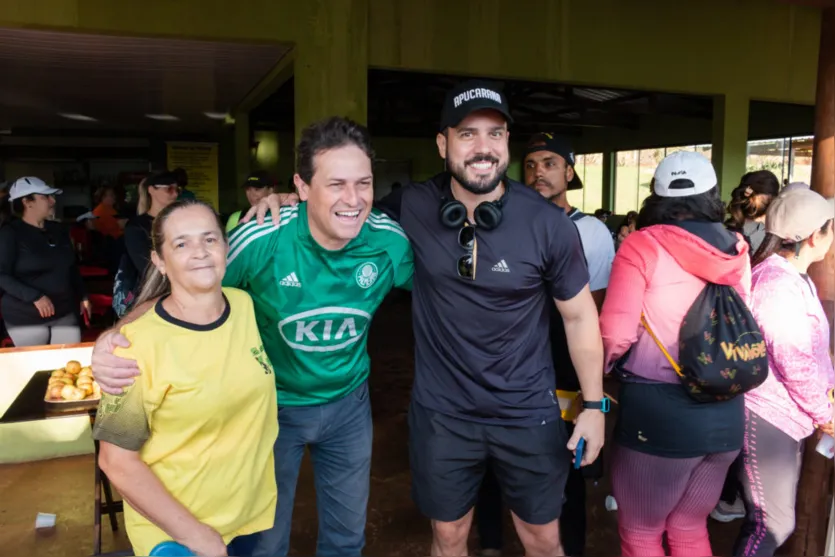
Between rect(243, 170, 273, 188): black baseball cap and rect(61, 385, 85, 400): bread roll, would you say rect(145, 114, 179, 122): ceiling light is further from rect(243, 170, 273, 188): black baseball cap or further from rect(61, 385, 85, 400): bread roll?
rect(61, 385, 85, 400): bread roll

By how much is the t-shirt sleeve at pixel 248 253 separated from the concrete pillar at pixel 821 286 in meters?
2.31

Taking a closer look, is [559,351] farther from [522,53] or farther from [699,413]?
[522,53]

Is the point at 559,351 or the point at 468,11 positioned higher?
the point at 468,11

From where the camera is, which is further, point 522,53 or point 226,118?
point 226,118

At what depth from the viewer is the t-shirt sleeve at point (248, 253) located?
1.97 metres

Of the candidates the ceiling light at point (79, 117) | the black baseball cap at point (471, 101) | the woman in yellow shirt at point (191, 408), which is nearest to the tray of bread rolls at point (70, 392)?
the woman in yellow shirt at point (191, 408)

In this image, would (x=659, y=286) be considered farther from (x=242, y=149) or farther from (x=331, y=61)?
(x=242, y=149)

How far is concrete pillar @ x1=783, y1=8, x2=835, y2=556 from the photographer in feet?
9.27

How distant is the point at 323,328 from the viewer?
6.66ft

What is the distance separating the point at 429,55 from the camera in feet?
18.7

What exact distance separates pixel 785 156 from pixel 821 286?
10.7m

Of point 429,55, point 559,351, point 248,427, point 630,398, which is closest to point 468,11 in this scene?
point 429,55

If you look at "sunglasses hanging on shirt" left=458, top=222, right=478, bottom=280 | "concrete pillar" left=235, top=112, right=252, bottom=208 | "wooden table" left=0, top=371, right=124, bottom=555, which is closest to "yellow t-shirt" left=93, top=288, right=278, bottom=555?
"sunglasses hanging on shirt" left=458, top=222, right=478, bottom=280

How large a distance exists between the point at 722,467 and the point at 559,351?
2.43 feet
